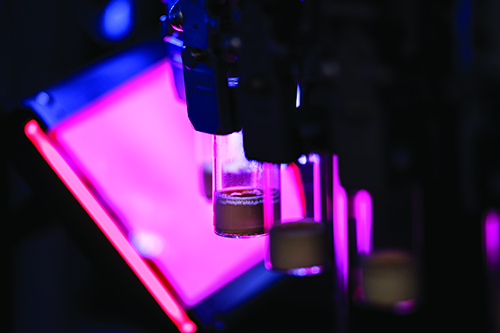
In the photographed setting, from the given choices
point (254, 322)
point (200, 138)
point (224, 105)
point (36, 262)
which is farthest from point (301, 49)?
point (36, 262)

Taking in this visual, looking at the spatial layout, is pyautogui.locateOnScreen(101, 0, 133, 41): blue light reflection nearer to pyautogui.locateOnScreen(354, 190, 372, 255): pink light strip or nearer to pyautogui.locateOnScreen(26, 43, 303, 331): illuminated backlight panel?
pyautogui.locateOnScreen(26, 43, 303, 331): illuminated backlight panel

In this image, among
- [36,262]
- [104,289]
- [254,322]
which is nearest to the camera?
[254,322]

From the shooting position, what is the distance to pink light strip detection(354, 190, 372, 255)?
15.6 inches

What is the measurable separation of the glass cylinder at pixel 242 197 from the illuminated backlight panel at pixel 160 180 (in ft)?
1.18

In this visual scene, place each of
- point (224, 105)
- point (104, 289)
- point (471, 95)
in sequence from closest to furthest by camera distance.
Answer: point (471, 95) < point (224, 105) < point (104, 289)

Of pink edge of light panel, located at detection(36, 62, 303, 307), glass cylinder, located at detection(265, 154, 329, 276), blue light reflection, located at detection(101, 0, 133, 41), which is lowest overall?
pink edge of light panel, located at detection(36, 62, 303, 307)

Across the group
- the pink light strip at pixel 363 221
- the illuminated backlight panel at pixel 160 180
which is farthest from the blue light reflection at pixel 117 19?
the pink light strip at pixel 363 221

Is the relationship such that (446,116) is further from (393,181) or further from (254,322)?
(254,322)

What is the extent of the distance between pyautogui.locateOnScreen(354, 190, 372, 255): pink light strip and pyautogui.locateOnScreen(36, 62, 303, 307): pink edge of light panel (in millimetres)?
651

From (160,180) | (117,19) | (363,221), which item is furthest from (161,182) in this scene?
(363,221)

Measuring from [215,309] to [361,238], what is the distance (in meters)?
0.72

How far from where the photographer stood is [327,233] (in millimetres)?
520

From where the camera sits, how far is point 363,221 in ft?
1.34

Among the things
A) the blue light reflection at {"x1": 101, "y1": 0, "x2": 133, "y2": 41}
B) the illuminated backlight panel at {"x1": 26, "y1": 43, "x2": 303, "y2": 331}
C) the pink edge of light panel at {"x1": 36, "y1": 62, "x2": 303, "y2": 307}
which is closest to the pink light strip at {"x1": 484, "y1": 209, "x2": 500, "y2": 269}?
the illuminated backlight panel at {"x1": 26, "y1": 43, "x2": 303, "y2": 331}
